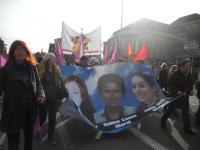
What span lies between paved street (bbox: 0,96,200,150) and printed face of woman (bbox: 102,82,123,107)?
0.68 metres

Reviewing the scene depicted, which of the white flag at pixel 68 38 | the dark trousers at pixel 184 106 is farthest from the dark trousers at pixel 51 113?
the white flag at pixel 68 38

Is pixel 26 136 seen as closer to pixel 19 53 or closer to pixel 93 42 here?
pixel 19 53

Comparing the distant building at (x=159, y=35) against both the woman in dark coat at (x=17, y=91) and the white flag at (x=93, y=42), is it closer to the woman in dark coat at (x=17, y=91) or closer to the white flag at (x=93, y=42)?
the white flag at (x=93, y=42)

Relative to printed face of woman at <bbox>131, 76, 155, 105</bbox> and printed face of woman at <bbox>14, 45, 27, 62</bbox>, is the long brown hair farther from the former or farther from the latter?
printed face of woman at <bbox>131, 76, 155, 105</bbox>

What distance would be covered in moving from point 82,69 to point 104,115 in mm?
1195

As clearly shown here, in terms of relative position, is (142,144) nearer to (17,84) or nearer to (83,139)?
(83,139)

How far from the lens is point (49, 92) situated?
23.8ft

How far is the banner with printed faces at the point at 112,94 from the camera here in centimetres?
821

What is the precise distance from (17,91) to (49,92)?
7.47ft

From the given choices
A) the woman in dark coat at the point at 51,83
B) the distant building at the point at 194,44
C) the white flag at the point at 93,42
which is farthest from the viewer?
Answer: the distant building at the point at 194,44

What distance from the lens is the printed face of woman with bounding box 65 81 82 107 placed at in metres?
8.45

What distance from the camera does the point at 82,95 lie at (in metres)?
8.50

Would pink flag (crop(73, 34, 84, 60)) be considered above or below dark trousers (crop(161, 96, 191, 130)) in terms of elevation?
above

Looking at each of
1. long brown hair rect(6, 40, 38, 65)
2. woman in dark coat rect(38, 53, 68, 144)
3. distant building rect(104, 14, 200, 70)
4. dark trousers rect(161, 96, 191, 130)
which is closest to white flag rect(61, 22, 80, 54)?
dark trousers rect(161, 96, 191, 130)
